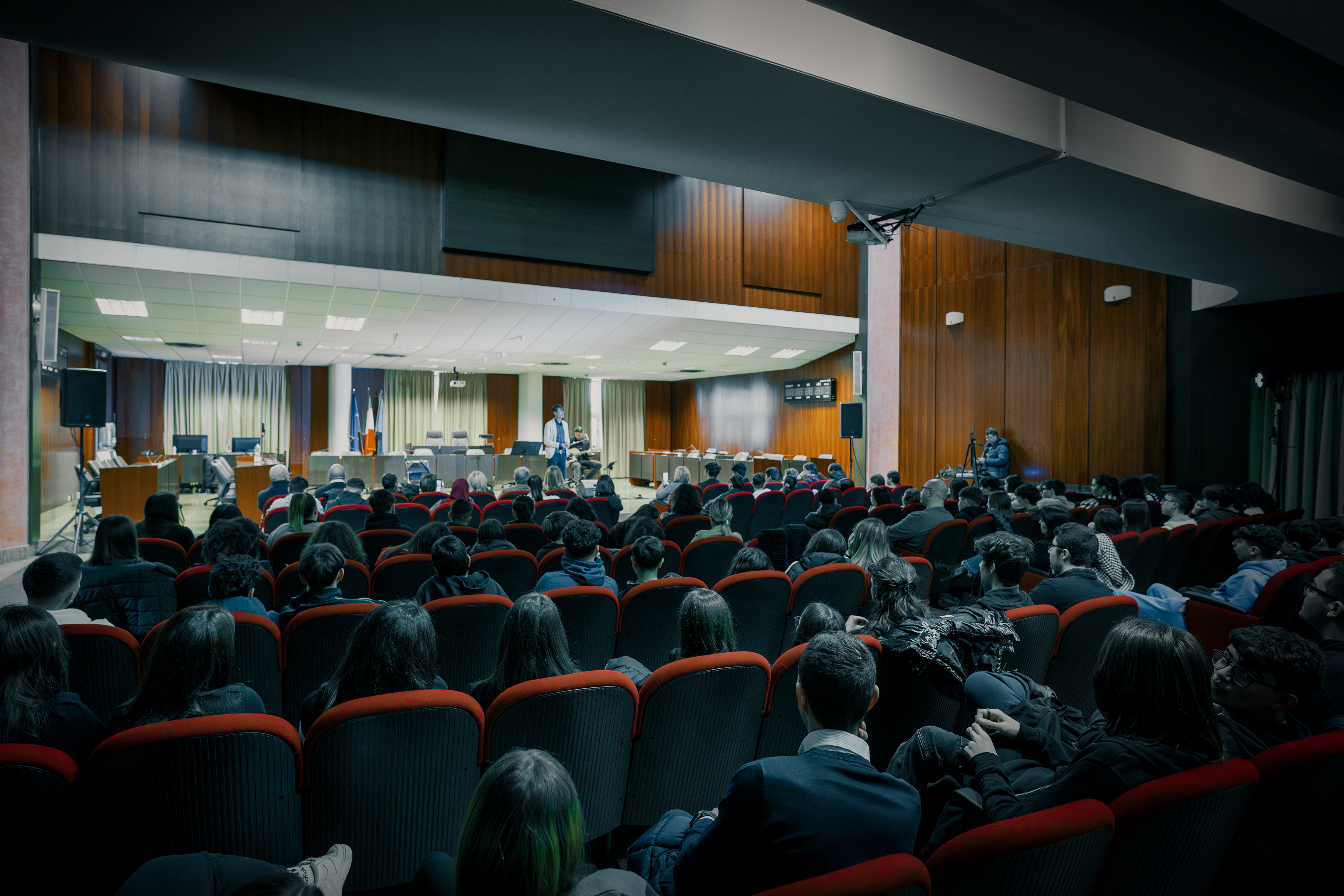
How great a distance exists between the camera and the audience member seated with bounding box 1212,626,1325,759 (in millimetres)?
1543

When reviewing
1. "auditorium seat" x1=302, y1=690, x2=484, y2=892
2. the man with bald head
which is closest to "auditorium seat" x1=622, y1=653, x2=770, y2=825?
"auditorium seat" x1=302, y1=690, x2=484, y2=892

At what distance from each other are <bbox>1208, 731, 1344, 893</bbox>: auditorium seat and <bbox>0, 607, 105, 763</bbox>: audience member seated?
2.63 m

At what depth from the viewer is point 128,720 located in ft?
5.50

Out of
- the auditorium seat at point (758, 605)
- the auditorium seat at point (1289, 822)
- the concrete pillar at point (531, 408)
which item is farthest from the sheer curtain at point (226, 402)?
the auditorium seat at point (1289, 822)

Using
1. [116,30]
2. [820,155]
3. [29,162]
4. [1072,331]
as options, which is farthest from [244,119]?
[1072,331]

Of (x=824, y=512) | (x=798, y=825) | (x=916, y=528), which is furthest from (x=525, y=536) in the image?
(x=798, y=825)

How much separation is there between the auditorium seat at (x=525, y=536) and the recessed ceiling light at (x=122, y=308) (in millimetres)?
8366

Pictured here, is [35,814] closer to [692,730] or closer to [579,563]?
[692,730]

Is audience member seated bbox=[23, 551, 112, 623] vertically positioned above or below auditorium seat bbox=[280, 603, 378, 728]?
above

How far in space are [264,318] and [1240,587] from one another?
12543 mm

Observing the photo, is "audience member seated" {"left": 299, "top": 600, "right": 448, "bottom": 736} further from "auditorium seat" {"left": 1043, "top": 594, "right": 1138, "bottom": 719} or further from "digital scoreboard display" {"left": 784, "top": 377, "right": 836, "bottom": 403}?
"digital scoreboard display" {"left": 784, "top": 377, "right": 836, "bottom": 403}

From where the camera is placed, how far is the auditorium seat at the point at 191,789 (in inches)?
52.8

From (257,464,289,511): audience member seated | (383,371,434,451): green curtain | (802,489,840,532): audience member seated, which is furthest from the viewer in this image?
(383,371,434,451): green curtain

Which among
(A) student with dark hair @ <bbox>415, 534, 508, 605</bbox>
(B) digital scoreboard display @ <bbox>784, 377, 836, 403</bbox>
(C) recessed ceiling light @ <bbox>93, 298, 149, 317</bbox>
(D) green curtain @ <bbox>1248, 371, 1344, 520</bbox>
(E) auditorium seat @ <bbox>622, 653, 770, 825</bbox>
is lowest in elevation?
(E) auditorium seat @ <bbox>622, 653, 770, 825</bbox>
